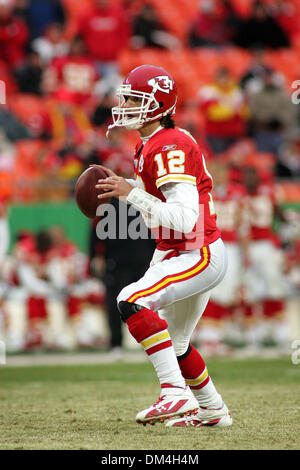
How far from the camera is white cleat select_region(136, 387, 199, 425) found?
4.04 m

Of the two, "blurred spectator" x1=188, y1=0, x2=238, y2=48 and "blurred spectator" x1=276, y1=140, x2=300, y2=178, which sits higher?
"blurred spectator" x1=188, y1=0, x2=238, y2=48

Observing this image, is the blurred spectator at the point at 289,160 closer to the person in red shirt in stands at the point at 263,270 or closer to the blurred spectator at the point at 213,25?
the person in red shirt in stands at the point at 263,270

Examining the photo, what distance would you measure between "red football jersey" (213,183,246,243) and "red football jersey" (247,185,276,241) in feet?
0.79

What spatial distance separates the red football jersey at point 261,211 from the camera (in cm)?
926

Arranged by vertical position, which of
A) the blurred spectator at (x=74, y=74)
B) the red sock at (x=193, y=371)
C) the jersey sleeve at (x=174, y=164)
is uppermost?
the blurred spectator at (x=74, y=74)

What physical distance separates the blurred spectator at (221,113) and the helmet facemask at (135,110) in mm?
7521

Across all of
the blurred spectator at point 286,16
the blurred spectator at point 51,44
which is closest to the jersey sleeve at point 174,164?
Answer: the blurred spectator at point 51,44

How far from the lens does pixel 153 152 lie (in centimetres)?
427

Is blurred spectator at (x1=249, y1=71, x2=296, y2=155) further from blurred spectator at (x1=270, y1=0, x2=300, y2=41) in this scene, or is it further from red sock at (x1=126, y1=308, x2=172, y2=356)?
red sock at (x1=126, y1=308, x2=172, y2=356)

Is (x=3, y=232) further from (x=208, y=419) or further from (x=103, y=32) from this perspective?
(x=208, y=419)

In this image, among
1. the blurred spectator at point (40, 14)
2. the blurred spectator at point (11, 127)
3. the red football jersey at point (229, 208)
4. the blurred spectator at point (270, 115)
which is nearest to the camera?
the red football jersey at point (229, 208)

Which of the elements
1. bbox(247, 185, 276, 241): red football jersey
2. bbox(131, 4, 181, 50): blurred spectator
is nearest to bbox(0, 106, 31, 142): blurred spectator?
bbox(131, 4, 181, 50): blurred spectator

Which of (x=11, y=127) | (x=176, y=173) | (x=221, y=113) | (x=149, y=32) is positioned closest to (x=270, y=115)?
(x=221, y=113)

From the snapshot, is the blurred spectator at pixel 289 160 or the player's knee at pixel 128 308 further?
the blurred spectator at pixel 289 160
